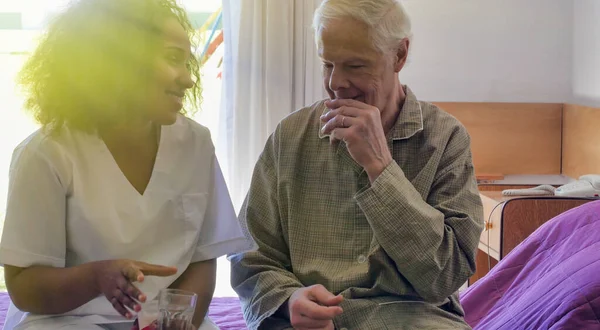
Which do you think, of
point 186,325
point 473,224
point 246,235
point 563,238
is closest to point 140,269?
point 186,325

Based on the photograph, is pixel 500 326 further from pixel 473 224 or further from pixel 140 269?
pixel 140 269

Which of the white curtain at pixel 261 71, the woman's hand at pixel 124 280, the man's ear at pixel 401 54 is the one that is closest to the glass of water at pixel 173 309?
the woman's hand at pixel 124 280

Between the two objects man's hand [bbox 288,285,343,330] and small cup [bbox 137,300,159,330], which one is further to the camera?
man's hand [bbox 288,285,343,330]

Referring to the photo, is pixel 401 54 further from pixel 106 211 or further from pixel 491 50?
pixel 491 50

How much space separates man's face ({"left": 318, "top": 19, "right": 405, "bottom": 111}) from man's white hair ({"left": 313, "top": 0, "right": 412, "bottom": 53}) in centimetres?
1

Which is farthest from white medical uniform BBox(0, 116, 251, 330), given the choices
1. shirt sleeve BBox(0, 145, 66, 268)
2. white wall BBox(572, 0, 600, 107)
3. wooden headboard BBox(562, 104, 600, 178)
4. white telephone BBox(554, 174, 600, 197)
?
white wall BBox(572, 0, 600, 107)

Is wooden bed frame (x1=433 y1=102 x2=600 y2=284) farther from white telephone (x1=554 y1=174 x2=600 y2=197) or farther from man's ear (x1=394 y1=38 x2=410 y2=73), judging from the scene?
man's ear (x1=394 y1=38 x2=410 y2=73)

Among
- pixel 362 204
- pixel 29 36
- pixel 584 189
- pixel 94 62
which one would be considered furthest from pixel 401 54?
pixel 29 36

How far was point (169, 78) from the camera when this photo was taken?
4.81ft

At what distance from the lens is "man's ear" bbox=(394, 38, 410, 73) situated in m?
1.65

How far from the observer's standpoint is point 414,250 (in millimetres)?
1474

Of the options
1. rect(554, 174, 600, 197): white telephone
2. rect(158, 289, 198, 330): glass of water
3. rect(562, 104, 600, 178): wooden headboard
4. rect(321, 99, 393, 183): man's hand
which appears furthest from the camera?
rect(562, 104, 600, 178): wooden headboard

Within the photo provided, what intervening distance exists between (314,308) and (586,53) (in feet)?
7.50

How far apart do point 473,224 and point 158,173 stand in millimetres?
652
